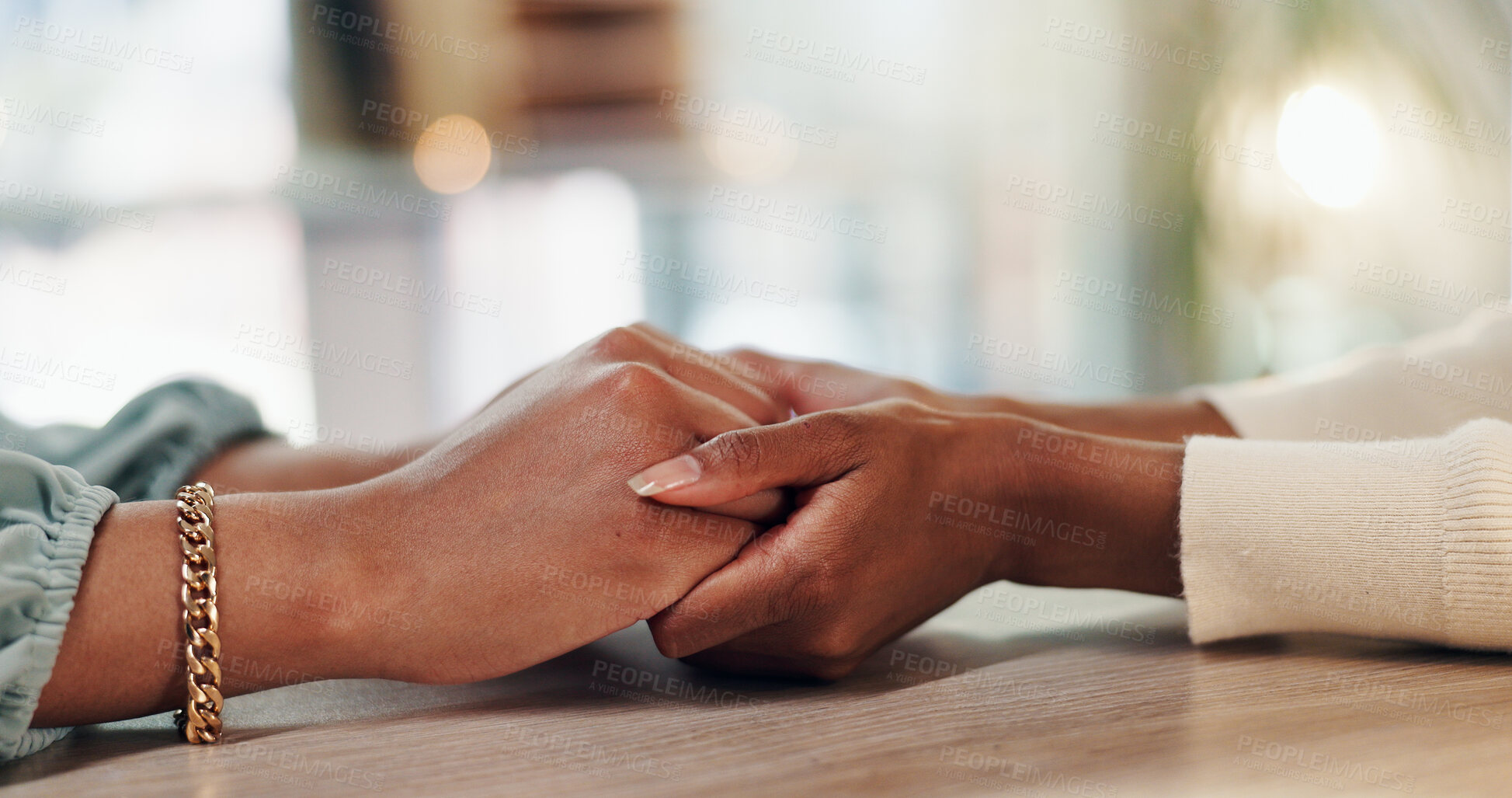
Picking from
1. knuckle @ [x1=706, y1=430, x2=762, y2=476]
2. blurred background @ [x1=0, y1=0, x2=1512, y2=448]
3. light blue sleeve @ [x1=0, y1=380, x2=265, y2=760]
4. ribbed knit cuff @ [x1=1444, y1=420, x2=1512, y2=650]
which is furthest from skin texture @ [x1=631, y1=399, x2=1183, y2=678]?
blurred background @ [x1=0, y1=0, x2=1512, y2=448]

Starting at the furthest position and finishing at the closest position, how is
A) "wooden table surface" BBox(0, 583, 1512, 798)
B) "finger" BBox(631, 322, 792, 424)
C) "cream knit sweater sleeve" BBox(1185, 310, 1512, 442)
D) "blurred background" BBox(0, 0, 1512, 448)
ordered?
"blurred background" BBox(0, 0, 1512, 448), "cream knit sweater sleeve" BBox(1185, 310, 1512, 442), "finger" BBox(631, 322, 792, 424), "wooden table surface" BBox(0, 583, 1512, 798)

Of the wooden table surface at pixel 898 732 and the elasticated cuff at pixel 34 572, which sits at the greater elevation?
the elasticated cuff at pixel 34 572

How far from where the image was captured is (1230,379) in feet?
8.54

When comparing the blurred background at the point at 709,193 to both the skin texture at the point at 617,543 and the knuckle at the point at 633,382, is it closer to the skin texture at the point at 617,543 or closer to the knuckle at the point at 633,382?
the skin texture at the point at 617,543

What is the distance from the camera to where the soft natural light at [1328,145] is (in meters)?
2.33

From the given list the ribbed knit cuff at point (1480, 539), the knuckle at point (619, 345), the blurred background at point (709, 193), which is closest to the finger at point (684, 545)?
the knuckle at point (619, 345)

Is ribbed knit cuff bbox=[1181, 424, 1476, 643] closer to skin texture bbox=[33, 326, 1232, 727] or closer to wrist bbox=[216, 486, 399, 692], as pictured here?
skin texture bbox=[33, 326, 1232, 727]

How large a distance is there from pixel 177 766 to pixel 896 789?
240 millimetres

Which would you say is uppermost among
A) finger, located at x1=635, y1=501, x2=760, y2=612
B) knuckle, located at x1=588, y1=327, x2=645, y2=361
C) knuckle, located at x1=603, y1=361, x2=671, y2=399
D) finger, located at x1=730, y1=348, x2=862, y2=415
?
knuckle, located at x1=588, y1=327, x2=645, y2=361

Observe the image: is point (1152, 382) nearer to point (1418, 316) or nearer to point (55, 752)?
point (1418, 316)

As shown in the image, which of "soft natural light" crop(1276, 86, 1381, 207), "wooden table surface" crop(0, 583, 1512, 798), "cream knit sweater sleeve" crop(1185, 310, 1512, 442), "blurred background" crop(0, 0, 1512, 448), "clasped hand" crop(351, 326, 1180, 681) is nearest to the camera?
"wooden table surface" crop(0, 583, 1512, 798)

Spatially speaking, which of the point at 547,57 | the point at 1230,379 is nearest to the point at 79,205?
the point at 547,57

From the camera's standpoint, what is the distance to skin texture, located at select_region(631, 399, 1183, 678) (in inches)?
16.2

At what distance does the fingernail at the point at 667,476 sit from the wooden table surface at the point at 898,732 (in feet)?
0.30
